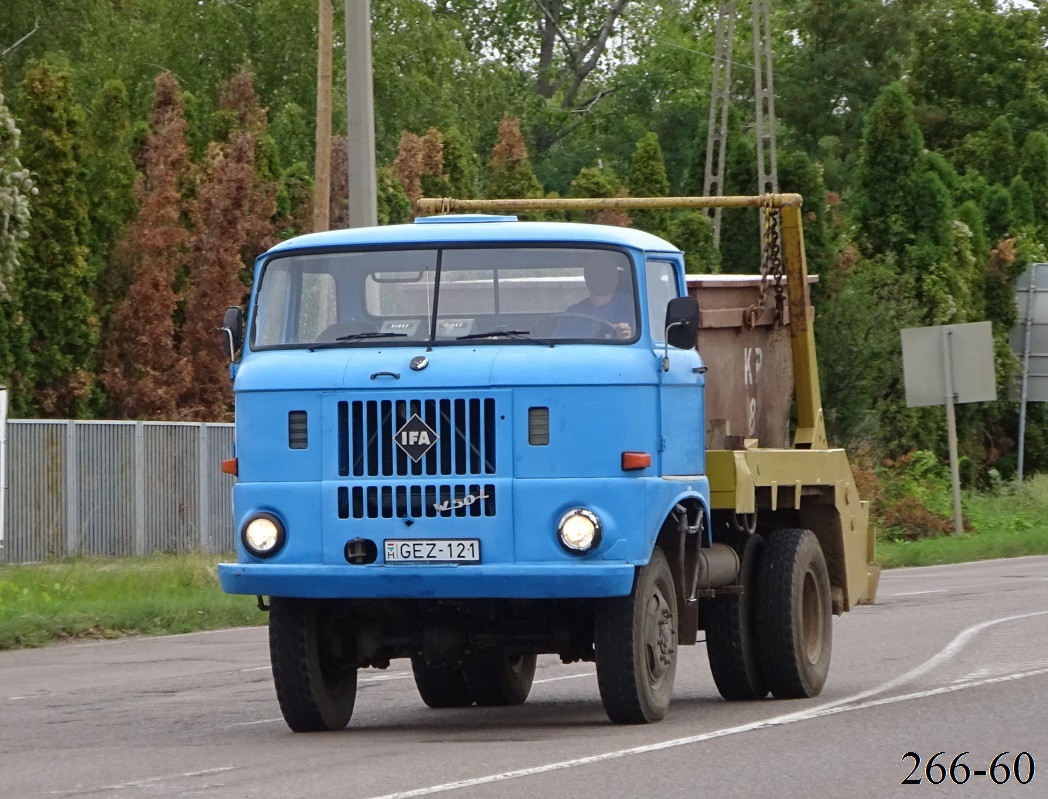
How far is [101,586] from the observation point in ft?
79.0

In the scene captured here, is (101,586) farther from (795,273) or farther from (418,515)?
(418,515)

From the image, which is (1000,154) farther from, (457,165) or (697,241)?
(697,241)

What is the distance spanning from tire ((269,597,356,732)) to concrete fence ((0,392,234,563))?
655 inches

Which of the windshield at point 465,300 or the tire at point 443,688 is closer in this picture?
the windshield at point 465,300

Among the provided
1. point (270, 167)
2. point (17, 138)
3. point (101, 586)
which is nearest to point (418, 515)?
point (101, 586)

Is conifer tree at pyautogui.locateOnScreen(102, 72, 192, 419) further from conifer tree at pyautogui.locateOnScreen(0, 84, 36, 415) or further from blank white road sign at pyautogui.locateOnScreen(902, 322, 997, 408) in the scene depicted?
blank white road sign at pyautogui.locateOnScreen(902, 322, 997, 408)

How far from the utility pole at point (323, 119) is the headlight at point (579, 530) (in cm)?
1545

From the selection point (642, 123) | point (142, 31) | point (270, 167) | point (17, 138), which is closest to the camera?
point (17, 138)

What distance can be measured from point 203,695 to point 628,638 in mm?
4415

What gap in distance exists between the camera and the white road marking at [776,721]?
900 cm

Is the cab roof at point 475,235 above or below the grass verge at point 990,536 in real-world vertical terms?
above

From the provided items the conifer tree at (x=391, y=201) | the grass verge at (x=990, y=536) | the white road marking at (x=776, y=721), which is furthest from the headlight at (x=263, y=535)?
the conifer tree at (x=391, y=201)

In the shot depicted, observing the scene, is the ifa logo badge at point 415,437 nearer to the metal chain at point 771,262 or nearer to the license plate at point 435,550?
the license plate at point 435,550

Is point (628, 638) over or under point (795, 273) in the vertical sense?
under
